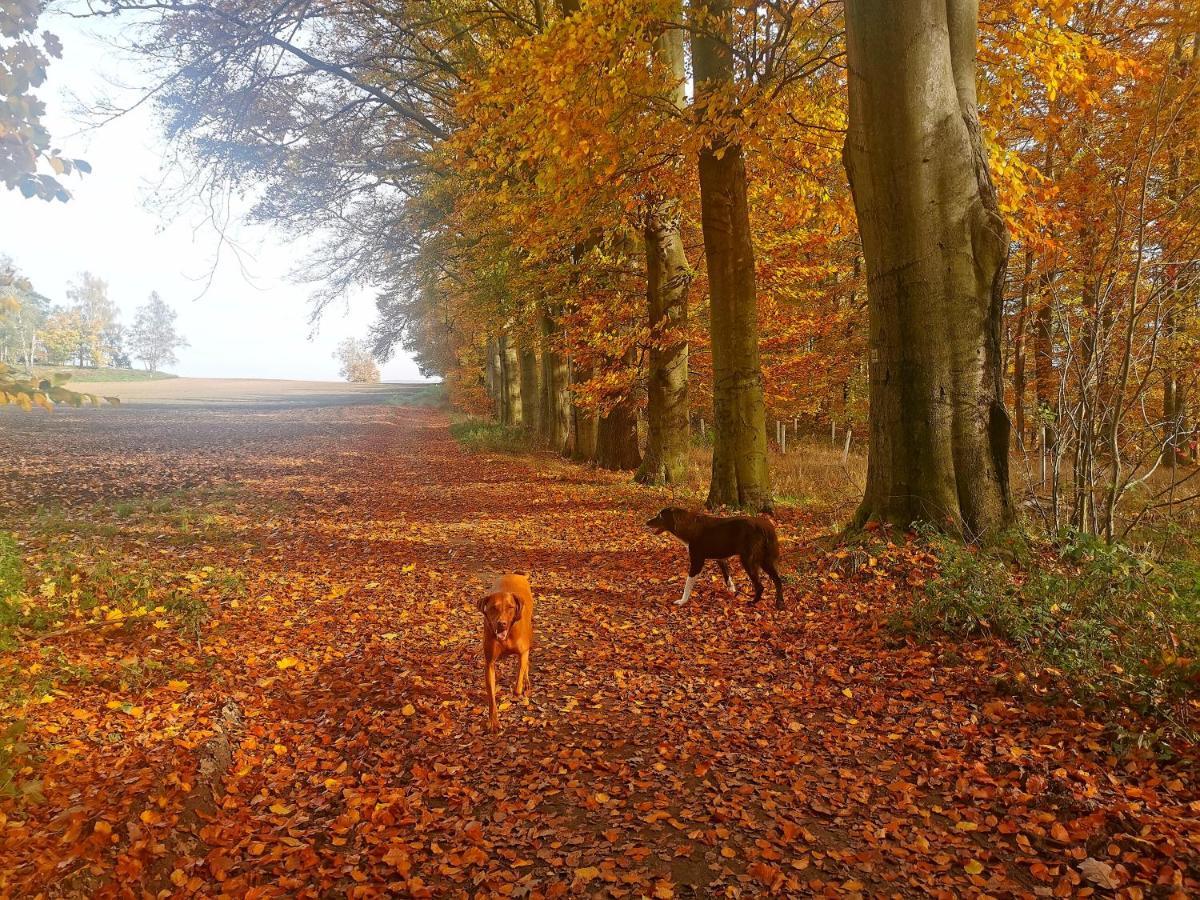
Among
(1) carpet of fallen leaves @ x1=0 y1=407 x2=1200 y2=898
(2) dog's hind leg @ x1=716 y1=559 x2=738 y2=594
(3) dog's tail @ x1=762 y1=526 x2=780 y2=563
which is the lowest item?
(1) carpet of fallen leaves @ x1=0 y1=407 x2=1200 y2=898

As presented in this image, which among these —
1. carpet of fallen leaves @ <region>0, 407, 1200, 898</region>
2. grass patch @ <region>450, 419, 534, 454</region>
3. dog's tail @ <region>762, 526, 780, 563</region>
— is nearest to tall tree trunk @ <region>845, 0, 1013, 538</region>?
carpet of fallen leaves @ <region>0, 407, 1200, 898</region>

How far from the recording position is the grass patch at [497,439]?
74.9 ft

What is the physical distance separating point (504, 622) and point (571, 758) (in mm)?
1054

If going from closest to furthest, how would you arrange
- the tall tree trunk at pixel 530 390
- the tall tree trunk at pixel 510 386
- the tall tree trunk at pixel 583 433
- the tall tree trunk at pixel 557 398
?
the tall tree trunk at pixel 583 433
the tall tree trunk at pixel 557 398
the tall tree trunk at pixel 530 390
the tall tree trunk at pixel 510 386

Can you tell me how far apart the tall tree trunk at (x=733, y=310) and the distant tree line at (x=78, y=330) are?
8.33m

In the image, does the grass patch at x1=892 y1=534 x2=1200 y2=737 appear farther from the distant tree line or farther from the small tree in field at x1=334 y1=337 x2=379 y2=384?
the small tree in field at x1=334 y1=337 x2=379 y2=384

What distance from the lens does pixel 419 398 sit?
67.5m

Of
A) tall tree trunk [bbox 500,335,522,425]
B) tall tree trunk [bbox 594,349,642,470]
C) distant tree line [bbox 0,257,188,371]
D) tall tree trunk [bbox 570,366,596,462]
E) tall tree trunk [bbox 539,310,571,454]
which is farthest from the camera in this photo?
tall tree trunk [bbox 500,335,522,425]

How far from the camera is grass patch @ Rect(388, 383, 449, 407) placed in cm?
6100

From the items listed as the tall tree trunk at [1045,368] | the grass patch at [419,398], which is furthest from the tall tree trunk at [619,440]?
the grass patch at [419,398]

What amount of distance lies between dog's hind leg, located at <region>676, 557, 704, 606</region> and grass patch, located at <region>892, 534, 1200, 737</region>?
1.93 m

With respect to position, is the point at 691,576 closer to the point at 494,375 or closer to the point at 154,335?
the point at 494,375

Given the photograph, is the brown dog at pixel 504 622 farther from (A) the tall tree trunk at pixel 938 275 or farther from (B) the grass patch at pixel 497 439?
(B) the grass patch at pixel 497 439

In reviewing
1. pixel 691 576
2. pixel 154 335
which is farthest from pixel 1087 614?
pixel 154 335
